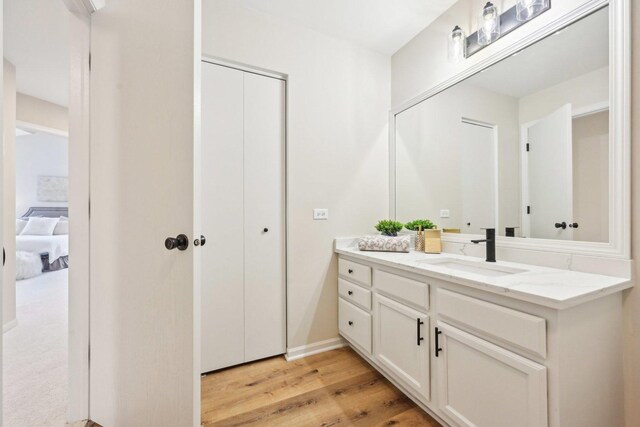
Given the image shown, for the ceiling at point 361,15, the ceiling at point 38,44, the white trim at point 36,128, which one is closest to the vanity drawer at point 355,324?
the ceiling at point 361,15

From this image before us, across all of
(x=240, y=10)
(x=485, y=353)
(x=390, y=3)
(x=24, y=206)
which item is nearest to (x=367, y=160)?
(x=390, y=3)

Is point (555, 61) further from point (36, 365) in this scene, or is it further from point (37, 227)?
point (37, 227)

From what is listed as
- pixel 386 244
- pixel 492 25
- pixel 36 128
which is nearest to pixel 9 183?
pixel 36 128

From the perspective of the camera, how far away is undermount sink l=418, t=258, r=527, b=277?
1.46 m

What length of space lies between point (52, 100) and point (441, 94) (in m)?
4.13

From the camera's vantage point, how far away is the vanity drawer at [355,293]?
190 centimetres

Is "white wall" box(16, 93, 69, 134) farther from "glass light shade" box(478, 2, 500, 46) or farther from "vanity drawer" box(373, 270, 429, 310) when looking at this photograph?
"glass light shade" box(478, 2, 500, 46)

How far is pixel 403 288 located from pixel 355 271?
20.2 inches

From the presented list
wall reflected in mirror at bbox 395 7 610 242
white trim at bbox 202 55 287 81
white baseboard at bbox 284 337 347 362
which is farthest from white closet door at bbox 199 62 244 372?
wall reflected in mirror at bbox 395 7 610 242

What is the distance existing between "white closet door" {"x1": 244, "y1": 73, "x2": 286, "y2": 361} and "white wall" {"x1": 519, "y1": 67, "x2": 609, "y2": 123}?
5.27 feet

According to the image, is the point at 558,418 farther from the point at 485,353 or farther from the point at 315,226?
the point at 315,226

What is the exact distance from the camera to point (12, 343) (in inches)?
80.3

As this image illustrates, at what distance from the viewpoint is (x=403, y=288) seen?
158 cm

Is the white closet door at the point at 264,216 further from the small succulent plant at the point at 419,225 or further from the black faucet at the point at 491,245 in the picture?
the black faucet at the point at 491,245
